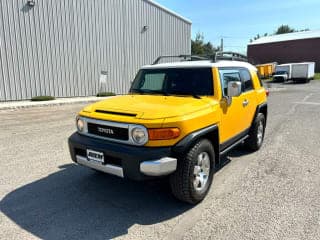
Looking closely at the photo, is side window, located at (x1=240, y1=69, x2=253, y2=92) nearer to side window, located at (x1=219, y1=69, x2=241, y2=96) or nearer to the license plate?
side window, located at (x1=219, y1=69, x2=241, y2=96)

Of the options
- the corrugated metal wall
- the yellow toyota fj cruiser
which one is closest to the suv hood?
the yellow toyota fj cruiser

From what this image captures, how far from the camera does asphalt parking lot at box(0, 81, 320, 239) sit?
304cm

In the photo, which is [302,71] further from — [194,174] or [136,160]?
[136,160]

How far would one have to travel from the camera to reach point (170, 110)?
3.38m

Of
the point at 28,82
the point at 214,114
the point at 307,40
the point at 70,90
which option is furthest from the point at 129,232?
the point at 307,40

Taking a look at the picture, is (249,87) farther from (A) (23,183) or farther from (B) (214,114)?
(A) (23,183)

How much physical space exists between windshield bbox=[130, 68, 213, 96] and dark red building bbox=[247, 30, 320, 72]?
148 ft

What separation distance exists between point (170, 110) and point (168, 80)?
49.5 inches

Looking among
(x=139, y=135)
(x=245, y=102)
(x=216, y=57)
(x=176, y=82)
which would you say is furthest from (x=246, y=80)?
(x=139, y=135)

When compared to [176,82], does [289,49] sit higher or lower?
higher

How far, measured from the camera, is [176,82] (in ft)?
14.5

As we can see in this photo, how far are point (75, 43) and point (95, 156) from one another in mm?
12559

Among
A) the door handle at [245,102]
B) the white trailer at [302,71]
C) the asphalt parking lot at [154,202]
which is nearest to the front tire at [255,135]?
the asphalt parking lot at [154,202]

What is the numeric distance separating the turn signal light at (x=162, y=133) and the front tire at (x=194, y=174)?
0.33 metres
